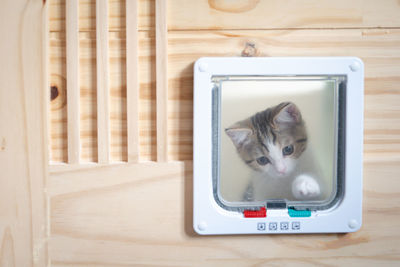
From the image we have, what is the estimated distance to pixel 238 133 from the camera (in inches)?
15.7

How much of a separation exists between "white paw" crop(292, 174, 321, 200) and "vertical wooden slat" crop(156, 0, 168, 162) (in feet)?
0.53

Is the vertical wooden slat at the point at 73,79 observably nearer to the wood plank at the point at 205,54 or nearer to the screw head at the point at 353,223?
the wood plank at the point at 205,54

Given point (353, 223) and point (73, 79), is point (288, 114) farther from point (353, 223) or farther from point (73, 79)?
point (73, 79)

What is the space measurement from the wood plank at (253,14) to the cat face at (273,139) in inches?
4.2

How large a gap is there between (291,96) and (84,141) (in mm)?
253

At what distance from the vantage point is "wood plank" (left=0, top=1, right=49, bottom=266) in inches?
15.2

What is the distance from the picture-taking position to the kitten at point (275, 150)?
40cm

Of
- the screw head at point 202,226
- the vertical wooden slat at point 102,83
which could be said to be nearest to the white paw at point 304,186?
the screw head at point 202,226

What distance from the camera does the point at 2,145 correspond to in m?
0.39

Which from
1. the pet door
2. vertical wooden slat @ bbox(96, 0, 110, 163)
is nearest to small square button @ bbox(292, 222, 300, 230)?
the pet door

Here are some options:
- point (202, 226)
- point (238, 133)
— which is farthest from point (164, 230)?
point (238, 133)

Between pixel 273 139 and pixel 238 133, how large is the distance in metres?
0.04

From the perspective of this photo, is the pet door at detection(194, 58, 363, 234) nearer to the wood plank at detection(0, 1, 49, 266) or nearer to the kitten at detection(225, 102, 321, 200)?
the kitten at detection(225, 102, 321, 200)

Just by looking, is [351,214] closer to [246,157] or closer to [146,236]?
[246,157]
